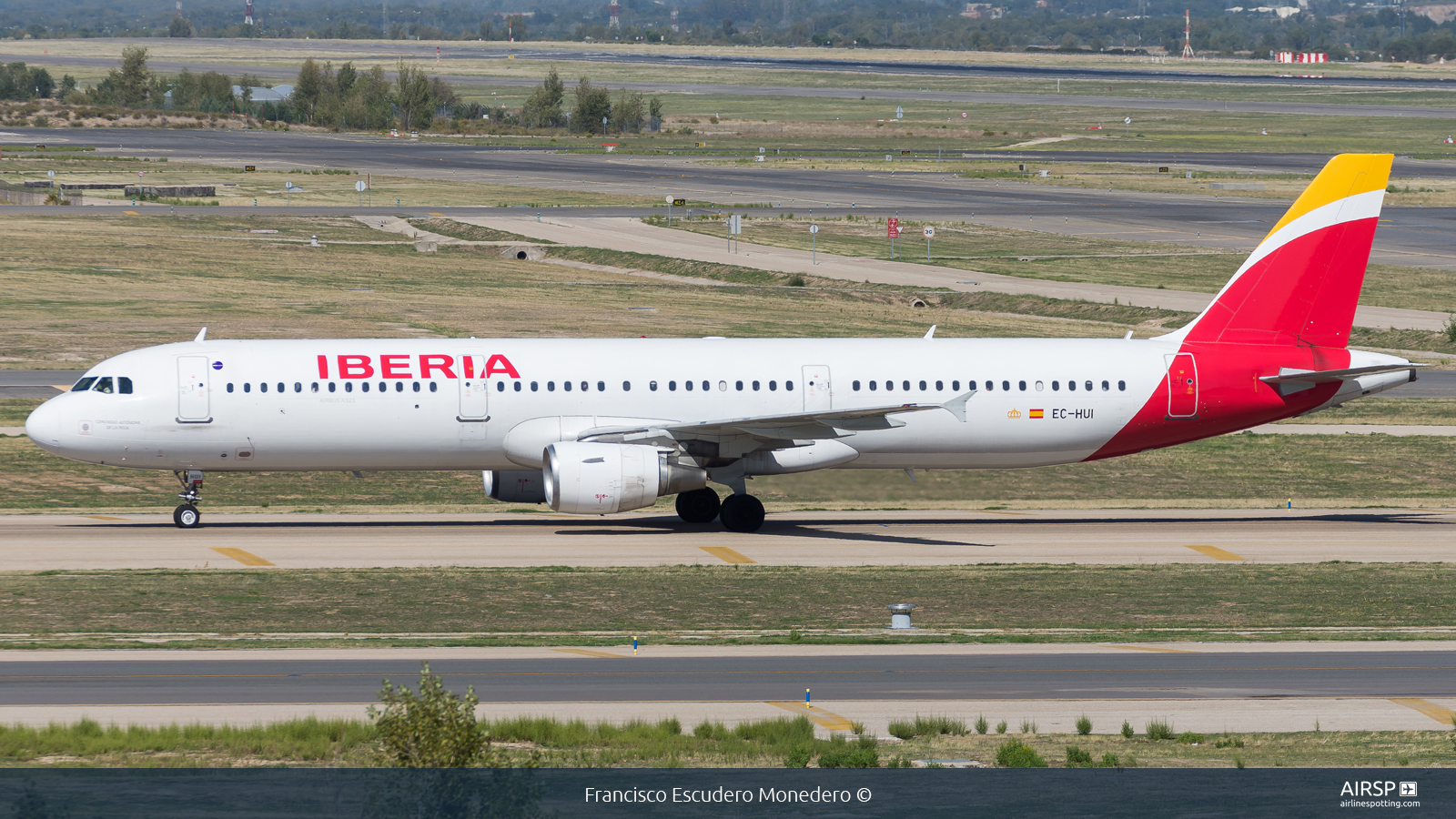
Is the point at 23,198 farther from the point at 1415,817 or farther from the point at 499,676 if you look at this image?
the point at 1415,817

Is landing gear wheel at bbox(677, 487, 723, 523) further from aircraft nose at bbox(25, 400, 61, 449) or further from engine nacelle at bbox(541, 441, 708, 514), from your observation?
aircraft nose at bbox(25, 400, 61, 449)

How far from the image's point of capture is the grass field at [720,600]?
3153 cm

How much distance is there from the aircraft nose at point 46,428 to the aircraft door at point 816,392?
18.1 meters

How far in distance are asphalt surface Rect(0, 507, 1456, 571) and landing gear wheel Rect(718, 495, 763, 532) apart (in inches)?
13.7

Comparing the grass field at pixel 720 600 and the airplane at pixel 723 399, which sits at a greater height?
the airplane at pixel 723 399

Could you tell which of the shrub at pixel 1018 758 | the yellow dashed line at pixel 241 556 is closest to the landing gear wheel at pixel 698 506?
the yellow dashed line at pixel 241 556

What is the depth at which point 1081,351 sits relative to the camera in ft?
144

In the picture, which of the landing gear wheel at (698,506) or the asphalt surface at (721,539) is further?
the landing gear wheel at (698,506)

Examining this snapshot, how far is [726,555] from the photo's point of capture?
1563 inches

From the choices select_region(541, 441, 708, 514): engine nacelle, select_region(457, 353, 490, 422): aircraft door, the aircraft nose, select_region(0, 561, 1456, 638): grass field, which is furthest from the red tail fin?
the aircraft nose

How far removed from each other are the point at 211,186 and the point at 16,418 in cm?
8692

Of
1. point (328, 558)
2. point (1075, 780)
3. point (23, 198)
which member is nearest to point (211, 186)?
point (23, 198)

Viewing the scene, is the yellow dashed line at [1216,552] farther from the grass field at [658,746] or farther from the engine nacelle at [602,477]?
the grass field at [658,746]

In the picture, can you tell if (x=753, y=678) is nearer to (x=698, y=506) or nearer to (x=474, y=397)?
(x=474, y=397)
